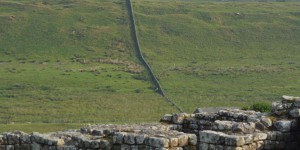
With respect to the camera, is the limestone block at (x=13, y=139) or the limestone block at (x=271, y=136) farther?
the limestone block at (x=13, y=139)

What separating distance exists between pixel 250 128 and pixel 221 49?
4783 inches

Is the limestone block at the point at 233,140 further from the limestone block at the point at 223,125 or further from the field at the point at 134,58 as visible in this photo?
the field at the point at 134,58

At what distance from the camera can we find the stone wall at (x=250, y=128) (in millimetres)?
15742

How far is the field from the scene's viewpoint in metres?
93.8

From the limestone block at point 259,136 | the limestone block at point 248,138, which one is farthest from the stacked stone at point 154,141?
the limestone block at point 259,136

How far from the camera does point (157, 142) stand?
50.2 feet

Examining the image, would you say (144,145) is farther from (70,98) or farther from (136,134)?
(70,98)

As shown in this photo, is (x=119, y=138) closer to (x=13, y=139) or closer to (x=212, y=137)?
(x=212, y=137)

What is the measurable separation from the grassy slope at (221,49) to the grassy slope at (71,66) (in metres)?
4.95

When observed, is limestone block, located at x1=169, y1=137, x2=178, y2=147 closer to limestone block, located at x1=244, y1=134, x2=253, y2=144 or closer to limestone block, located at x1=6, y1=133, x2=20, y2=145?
limestone block, located at x1=244, y1=134, x2=253, y2=144

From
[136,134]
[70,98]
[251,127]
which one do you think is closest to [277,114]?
[251,127]

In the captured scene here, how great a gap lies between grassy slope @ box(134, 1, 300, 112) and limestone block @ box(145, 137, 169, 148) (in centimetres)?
7296

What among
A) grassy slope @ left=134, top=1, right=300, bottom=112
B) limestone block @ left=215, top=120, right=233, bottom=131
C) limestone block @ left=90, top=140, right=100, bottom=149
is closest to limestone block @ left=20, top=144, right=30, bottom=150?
limestone block @ left=90, top=140, right=100, bottom=149

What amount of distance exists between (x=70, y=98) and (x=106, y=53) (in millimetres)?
36582
